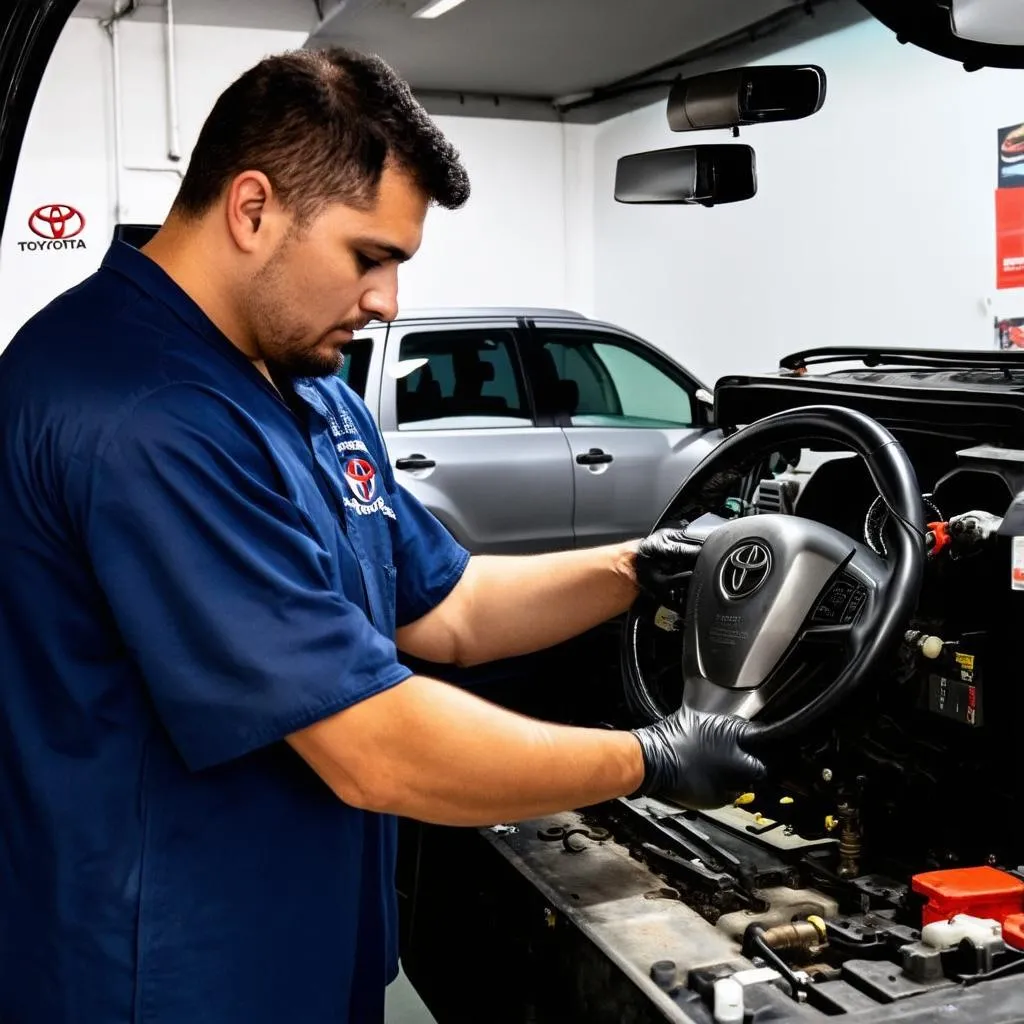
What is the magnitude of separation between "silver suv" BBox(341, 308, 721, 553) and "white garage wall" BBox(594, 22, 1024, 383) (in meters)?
1.57

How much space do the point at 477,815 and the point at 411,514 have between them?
2.12 feet

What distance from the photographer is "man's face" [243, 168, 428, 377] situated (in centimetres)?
145

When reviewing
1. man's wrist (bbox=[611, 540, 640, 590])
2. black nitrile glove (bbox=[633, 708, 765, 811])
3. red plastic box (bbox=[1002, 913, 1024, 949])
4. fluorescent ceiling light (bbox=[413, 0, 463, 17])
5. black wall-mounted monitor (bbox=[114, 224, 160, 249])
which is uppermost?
fluorescent ceiling light (bbox=[413, 0, 463, 17])

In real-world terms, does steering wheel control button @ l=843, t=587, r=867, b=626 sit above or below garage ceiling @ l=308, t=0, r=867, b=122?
below

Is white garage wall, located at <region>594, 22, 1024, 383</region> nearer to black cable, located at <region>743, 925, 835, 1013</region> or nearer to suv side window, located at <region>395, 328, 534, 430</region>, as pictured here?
suv side window, located at <region>395, 328, 534, 430</region>

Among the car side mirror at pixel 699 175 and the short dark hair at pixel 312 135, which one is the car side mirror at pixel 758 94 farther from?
the short dark hair at pixel 312 135

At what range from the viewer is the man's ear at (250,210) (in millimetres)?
1414

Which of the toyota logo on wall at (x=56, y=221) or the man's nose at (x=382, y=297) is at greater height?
the toyota logo on wall at (x=56, y=221)

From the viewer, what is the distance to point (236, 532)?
1.35m

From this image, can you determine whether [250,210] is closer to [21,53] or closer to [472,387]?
[21,53]

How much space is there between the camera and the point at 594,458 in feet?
23.0

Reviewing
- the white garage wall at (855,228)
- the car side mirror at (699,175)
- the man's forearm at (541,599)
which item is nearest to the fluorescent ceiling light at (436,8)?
the white garage wall at (855,228)

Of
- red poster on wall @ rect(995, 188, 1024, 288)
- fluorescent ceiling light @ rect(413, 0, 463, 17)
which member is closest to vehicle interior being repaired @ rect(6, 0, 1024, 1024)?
red poster on wall @ rect(995, 188, 1024, 288)

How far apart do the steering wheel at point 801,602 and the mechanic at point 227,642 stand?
0.43 ft
